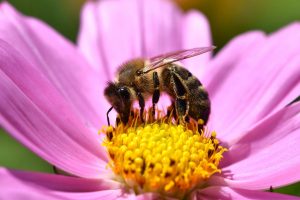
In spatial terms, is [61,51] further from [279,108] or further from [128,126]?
[279,108]

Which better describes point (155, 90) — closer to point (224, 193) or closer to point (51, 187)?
point (224, 193)

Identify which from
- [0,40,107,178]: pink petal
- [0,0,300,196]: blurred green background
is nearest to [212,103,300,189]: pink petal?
[0,40,107,178]: pink petal

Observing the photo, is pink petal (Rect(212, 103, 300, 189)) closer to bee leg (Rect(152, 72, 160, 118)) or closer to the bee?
the bee

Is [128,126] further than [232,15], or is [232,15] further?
[232,15]

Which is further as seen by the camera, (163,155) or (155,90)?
(155,90)

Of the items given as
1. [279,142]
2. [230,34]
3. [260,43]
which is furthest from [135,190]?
[230,34]

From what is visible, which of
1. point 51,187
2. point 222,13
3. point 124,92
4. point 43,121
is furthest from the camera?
point 222,13

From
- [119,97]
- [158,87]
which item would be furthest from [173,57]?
[119,97]
